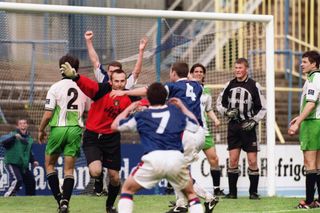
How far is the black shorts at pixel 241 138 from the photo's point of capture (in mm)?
15734

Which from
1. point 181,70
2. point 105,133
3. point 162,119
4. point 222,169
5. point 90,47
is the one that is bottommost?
point 222,169

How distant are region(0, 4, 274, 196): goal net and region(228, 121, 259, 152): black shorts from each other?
2.79 ft

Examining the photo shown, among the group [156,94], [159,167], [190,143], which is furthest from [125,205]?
[190,143]

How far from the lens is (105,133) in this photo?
508 inches

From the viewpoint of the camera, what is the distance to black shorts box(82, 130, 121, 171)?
1287cm

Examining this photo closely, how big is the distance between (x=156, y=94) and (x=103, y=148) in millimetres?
2225

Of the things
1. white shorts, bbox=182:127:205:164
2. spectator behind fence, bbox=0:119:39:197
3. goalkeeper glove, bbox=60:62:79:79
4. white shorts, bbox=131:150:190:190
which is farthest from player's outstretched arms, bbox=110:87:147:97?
spectator behind fence, bbox=0:119:39:197

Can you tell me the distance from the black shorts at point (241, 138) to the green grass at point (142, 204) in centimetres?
77

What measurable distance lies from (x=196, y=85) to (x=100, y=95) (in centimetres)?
120

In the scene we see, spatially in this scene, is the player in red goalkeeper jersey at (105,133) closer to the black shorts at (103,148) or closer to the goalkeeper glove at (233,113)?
the black shorts at (103,148)

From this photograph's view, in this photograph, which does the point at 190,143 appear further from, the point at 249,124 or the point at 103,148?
the point at 249,124

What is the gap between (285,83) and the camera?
23.3m

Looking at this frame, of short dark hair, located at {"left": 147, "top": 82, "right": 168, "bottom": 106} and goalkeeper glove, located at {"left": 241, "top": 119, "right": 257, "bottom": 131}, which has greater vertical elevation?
short dark hair, located at {"left": 147, "top": 82, "right": 168, "bottom": 106}

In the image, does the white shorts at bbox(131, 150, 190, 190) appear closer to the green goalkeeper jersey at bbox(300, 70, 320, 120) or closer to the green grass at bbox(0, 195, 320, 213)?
the green grass at bbox(0, 195, 320, 213)
